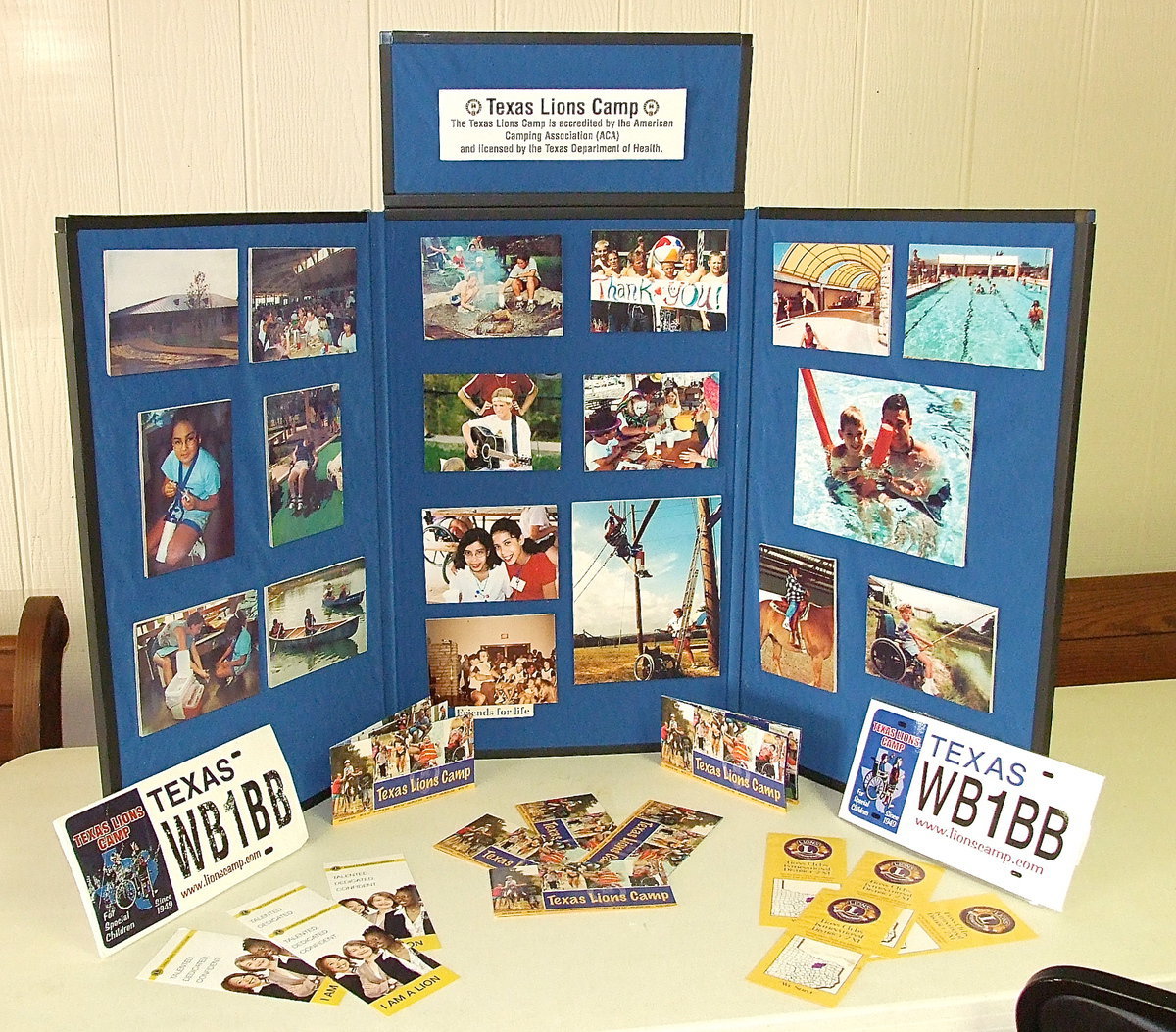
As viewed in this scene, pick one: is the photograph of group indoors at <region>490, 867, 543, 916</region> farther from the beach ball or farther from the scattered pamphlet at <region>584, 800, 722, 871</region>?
the beach ball

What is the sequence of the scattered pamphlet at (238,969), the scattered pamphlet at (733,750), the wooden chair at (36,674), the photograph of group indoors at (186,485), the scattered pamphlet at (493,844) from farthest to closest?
1. the wooden chair at (36,674)
2. the scattered pamphlet at (733,750)
3. the scattered pamphlet at (493,844)
4. the photograph of group indoors at (186,485)
5. the scattered pamphlet at (238,969)

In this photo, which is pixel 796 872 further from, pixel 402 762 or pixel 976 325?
pixel 976 325

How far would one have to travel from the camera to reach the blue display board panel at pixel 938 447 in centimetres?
124

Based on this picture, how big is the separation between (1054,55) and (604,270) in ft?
3.25

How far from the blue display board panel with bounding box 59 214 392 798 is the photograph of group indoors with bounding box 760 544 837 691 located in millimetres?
471

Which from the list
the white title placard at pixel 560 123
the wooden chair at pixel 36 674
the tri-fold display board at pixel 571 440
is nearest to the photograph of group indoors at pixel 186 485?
the tri-fold display board at pixel 571 440

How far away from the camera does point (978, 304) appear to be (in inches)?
50.1

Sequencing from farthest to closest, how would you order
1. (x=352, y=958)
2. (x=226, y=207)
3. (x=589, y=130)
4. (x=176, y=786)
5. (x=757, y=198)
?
1. (x=757, y=198)
2. (x=226, y=207)
3. (x=589, y=130)
4. (x=176, y=786)
5. (x=352, y=958)

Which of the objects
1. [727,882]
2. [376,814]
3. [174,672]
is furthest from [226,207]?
[727,882]

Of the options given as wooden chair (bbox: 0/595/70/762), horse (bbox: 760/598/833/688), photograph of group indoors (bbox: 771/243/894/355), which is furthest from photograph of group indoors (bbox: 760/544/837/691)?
wooden chair (bbox: 0/595/70/762)

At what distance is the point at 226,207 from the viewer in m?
1.79

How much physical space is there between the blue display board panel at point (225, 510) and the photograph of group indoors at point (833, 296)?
0.47 m

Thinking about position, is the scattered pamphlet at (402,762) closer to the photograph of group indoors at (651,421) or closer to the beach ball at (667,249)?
the photograph of group indoors at (651,421)

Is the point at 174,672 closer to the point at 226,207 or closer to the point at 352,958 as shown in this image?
the point at 352,958
